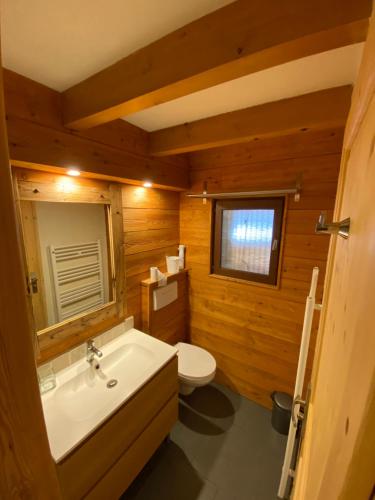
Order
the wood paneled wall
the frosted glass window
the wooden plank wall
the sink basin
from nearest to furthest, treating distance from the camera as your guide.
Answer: the sink basin
the wooden plank wall
the wood paneled wall
the frosted glass window

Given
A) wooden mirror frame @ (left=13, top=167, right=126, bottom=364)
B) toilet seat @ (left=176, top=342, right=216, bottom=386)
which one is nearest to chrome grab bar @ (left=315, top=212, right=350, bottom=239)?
wooden mirror frame @ (left=13, top=167, right=126, bottom=364)

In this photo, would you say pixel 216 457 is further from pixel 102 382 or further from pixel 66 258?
pixel 66 258

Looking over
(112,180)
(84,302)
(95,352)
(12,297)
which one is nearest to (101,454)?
(95,352)

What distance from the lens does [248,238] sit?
201 centimetres

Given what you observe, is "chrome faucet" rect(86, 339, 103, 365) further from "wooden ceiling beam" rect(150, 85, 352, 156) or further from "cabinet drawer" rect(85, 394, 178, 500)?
"wooden ceiling beam" rect(150, 85, 352, 156)

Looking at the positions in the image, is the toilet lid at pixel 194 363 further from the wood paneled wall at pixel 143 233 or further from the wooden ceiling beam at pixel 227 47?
the wooden ceiling beam at pixel 227 47

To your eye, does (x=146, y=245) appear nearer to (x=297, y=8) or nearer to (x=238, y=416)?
(x=297, y=8)

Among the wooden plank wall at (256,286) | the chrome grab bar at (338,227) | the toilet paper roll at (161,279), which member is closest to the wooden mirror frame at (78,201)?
the toilet paper roll at (161,279)

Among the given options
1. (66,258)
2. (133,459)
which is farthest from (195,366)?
(66,258)

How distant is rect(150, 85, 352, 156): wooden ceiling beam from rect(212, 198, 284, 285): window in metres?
0.68

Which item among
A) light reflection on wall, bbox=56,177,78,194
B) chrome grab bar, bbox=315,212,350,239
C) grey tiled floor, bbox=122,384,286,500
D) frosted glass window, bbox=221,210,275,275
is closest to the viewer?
chrome grab bar, bbox=315,212,350,239

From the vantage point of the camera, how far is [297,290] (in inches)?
68.7

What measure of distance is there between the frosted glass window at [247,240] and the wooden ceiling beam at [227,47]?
130 cm

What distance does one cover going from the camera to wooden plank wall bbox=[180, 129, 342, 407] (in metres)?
1.61
